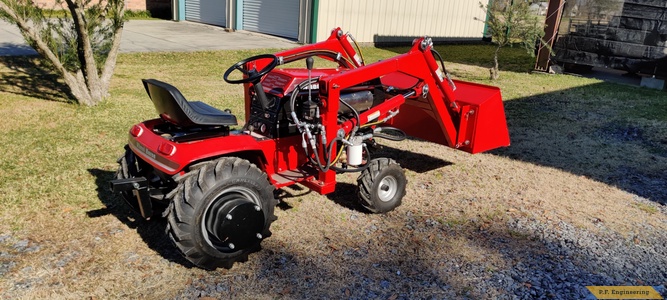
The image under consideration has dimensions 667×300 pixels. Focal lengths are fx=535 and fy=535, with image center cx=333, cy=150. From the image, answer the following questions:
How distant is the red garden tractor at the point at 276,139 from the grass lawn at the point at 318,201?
343 mm

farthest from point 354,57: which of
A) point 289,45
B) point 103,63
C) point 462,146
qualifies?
point 289,45

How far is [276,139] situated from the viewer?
4.43 metres

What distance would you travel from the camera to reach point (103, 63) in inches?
345

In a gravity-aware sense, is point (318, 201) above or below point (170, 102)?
below

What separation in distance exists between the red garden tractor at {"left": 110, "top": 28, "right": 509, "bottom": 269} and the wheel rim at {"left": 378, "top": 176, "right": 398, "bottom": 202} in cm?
1

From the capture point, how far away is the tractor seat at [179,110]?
376cm

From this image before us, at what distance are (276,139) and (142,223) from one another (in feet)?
4.40

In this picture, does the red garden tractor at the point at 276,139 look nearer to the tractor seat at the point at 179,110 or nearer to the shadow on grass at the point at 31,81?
the tractor seat at the point at 179,110

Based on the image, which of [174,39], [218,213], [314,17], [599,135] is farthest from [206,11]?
[218,213]

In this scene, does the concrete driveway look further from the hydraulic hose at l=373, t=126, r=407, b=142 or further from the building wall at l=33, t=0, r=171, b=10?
the hydraulic hose at l=373, t=126, r=407, b=142

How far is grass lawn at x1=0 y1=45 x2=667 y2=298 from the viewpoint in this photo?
3816 mm

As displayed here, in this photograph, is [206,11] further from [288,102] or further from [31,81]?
[288,102]

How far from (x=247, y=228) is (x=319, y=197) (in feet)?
5.11

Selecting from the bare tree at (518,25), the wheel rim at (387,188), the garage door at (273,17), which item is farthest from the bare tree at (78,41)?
the garage door at (273,17)
